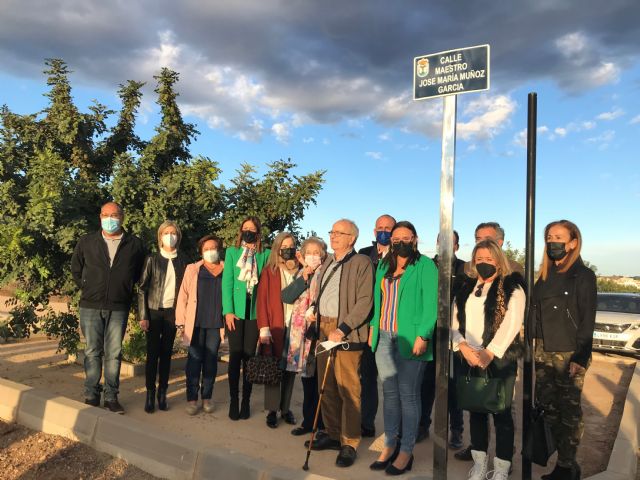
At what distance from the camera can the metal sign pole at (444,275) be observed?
3.42 m

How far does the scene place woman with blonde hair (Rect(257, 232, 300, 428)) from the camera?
16.7ft

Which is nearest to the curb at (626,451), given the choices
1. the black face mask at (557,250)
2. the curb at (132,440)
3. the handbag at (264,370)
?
the black face mask at (557,250)

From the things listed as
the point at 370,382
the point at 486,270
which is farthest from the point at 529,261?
the point at 370,382

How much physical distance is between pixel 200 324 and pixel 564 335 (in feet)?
11.1

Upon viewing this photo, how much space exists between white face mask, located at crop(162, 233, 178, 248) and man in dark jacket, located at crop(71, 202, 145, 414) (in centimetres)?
36

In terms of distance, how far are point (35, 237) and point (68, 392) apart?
1844 millimetres

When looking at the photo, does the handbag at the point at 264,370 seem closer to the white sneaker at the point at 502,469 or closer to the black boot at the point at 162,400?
the black boot at the point at 162,400

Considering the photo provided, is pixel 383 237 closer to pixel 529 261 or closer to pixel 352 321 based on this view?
pixel 352 321

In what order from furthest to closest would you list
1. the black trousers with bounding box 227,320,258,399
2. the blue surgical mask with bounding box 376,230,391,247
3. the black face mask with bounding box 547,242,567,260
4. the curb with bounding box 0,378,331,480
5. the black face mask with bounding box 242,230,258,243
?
the black face mask with bounding box 242,230,258,243 → the black trousers with bounding box 227,320,258,399 → the blue surgical mask with bounding box 376,230,391,247 → the black face mask with bounding box 547,242,567,260 → the curb with bounding box 0,378,331,480

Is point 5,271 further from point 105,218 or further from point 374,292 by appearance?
point 374,292

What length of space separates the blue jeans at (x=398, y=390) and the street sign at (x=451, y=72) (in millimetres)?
1892

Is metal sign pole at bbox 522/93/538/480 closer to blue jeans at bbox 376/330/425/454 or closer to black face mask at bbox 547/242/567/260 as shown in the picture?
black face mask at bbox 547/242/567/260

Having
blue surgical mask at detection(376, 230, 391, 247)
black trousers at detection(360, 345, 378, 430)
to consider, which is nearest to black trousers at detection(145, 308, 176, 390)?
black trousers at detection(360, 345, 378, 430)

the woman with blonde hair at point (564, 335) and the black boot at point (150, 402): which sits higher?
the woman with blonde hair at point (564, 335)
